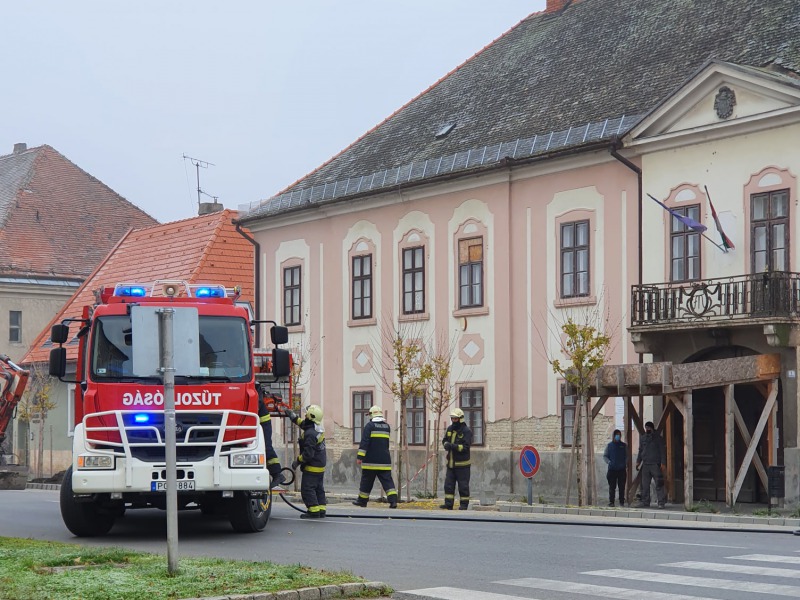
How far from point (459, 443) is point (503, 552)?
10095 mm

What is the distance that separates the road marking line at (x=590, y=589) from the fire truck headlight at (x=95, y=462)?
6208 millimetres

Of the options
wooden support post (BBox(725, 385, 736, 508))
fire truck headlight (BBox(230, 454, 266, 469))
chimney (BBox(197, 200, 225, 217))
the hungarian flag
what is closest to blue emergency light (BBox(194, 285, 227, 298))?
fire truck headlight (BBox(230, 454, 266, 469))

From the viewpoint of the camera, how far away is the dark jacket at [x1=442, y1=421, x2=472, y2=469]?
82.0ft

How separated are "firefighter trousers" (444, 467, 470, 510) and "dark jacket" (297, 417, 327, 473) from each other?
14.1 feet

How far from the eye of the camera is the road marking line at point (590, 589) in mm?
11133

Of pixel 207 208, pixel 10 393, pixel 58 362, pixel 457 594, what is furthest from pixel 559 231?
pixel 207 208

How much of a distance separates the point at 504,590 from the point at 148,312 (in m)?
3.73

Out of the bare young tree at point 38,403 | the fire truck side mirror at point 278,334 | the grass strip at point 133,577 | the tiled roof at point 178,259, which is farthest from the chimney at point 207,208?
the grass strip at point 133,577

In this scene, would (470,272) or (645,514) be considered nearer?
(645,514)

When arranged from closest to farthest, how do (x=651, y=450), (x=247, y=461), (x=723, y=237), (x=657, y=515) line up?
1. (x=247, y=461)
2. (x=657, y=515)
3. (x=651, y=450)
4. (x=723, y=237)

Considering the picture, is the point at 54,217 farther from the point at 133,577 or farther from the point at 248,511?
the point at 133,577

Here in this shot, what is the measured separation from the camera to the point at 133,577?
11.7 meters

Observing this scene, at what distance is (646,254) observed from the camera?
29.4 metres

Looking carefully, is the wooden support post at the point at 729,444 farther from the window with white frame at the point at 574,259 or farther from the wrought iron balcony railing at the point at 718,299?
the window with white frame at the point at 574,259
